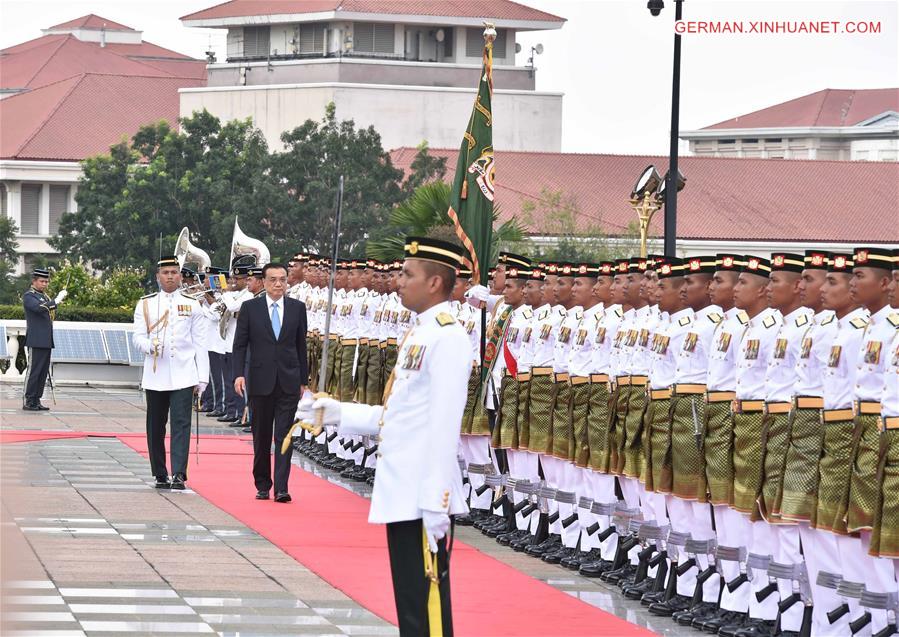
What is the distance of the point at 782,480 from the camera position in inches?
339

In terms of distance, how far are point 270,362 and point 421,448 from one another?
8.05 metres

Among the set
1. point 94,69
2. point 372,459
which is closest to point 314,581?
point 372,459

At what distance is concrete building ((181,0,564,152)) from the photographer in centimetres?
8262

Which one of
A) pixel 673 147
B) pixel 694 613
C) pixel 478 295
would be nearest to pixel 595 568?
pixel 694 613

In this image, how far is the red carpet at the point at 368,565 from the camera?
353 inches

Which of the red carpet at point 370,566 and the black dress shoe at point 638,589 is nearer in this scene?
the red carpet at point 370,566

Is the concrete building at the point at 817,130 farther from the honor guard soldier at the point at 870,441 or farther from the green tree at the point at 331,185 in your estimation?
the honor guard soldier at the point at 870,441

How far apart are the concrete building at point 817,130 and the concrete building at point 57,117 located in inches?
1428

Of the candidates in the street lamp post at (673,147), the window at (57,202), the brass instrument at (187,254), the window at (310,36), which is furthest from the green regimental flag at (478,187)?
the window at (57,202)

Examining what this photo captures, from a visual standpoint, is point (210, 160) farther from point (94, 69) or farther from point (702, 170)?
point (94, 69)

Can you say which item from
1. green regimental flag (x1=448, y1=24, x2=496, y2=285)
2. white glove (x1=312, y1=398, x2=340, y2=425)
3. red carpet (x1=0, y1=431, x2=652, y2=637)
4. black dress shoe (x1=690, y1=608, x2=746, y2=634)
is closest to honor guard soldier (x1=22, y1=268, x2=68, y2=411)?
red carpet (x1=0, y1=431, x2=652, y2=637)

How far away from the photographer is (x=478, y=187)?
44.3 feet

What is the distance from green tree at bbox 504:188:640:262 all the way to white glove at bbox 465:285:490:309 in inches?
1379

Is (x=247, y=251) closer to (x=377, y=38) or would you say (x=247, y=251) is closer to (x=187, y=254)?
(x=187, y=254)
